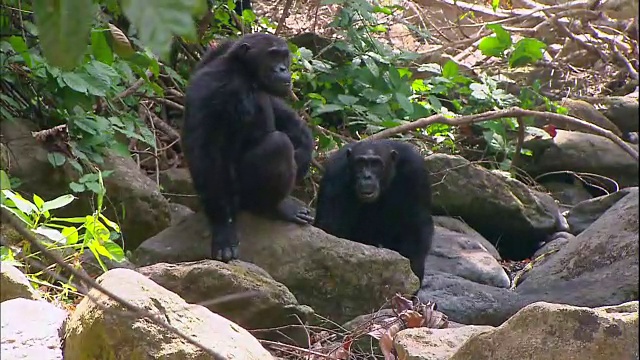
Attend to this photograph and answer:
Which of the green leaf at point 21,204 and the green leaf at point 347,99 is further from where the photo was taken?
the green leaf at point 347,99

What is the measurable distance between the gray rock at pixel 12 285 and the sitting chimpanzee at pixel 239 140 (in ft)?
5.70

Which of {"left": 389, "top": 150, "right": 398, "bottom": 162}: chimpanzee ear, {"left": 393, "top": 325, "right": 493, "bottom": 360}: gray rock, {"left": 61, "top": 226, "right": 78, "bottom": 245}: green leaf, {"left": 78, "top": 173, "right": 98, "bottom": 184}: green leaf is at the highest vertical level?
{"left": 61, "top": 226, "right": 78, "bottom": 245}: green leaf

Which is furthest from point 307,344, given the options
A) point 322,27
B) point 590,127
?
point 322,27

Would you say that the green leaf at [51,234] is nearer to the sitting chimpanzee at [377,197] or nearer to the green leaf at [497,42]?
the sitting chimpanzee at [377,197]

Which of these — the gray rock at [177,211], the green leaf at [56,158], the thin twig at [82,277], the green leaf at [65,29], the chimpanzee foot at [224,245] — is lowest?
the gray rock at [177,211]

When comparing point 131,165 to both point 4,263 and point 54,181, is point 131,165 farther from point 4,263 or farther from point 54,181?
point 4,263

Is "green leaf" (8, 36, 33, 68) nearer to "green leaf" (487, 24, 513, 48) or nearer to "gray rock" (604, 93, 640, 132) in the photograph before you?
"green leaf" (487, 24, 513, 48)

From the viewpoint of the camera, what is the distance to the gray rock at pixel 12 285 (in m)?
3.63

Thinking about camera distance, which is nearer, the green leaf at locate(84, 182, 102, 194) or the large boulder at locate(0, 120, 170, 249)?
the green leaf at locate(84, 182, 102, 194)

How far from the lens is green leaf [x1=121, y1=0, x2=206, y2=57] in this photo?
2.10 feet

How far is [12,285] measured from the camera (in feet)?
12.0

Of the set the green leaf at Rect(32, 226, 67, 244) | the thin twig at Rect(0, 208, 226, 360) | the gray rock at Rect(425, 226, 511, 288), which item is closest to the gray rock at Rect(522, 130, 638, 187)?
the gray rock at Rect(425, 226, 511, 288)

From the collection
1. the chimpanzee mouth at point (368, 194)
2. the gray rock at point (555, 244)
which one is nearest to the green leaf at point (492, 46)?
the gray rock at point (555, 244)

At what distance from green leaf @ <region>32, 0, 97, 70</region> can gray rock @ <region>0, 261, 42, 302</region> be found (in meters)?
3.04
